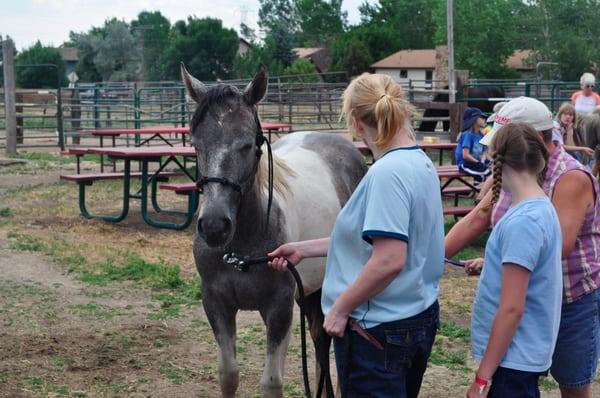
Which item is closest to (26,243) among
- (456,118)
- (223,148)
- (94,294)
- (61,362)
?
(94,294)

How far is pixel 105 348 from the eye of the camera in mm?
5246

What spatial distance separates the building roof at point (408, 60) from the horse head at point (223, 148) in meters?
66.3

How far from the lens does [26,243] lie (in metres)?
8.23

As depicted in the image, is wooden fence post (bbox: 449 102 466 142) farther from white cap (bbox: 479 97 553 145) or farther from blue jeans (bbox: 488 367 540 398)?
blue jeans (bbox: 488 367 540 398)

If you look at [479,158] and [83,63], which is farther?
[83,63]

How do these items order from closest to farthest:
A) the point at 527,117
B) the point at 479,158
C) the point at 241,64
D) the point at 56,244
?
1. the point at 527,117
2. the point at 56,244
3. the point at 479,158
4. the point at 241,64

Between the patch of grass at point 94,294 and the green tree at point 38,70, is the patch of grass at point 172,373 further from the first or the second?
the green tree at point 38,70

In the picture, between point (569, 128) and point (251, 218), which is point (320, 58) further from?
point (251, 218)

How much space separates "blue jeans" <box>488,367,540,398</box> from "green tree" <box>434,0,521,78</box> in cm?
6268

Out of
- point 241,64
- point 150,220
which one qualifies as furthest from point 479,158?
point 241,64

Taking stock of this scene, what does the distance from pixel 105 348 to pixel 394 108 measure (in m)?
3.38

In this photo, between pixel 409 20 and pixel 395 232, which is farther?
pixel 409 20

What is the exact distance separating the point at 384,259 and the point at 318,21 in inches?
3671

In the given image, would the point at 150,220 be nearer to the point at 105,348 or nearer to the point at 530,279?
the point at 105,348
